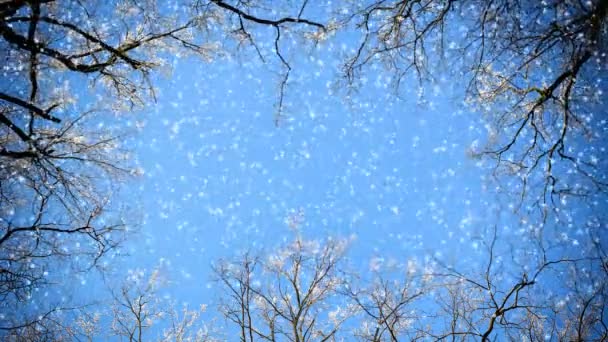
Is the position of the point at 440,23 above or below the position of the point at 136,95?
below

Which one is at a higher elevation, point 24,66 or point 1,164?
point 24,66

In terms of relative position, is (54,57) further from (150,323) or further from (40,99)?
(150,323)

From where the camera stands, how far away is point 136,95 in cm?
564

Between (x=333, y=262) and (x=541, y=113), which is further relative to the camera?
(x=333, y=262)

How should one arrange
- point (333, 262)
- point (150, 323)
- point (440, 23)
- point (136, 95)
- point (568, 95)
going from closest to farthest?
point (568, 95) < point (440, 23) < point (136, 95) < point (333, 262) < point (150, 323)

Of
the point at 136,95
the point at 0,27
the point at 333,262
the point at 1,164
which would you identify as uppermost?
the point at 333,262

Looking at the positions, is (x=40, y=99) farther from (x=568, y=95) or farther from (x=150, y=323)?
(x=150, y=323)

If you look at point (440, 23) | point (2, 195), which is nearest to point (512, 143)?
point (440, 23)

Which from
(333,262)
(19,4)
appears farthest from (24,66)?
(333,262)

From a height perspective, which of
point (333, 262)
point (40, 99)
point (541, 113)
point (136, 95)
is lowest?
point (541, 113)

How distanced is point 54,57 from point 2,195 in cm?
190

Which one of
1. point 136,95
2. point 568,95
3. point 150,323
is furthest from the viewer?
point 150,323

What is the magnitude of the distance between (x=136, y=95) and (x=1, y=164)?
1798mm

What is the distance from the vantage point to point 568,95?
3.74m
